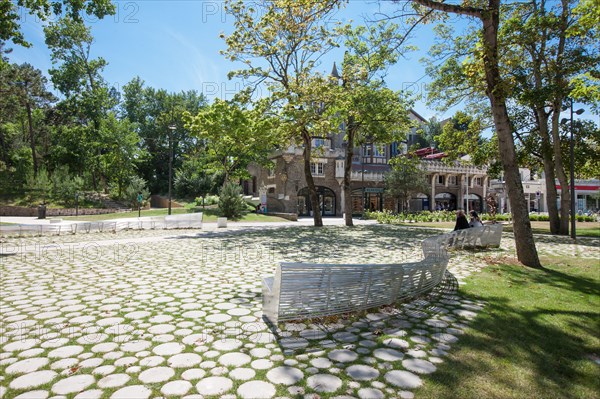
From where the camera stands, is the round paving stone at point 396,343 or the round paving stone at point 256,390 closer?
the round paving stone at point 256,390

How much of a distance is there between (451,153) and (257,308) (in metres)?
19.5

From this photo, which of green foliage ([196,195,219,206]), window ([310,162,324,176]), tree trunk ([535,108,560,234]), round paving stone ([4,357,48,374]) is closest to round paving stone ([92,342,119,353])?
round paving stone ([4,357,48,374])

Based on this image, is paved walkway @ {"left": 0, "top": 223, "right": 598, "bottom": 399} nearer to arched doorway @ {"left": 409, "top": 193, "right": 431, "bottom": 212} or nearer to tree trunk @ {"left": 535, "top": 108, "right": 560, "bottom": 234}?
tree trunk @ {"left": 535, "top": 108, "right": 560, "bottom": 234}

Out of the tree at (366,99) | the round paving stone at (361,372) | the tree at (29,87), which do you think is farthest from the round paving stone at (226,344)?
the tree at (29,87)

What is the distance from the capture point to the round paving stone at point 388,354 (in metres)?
3.81

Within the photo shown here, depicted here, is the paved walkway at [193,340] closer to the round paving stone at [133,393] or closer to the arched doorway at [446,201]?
the round paving stone at [133,393]

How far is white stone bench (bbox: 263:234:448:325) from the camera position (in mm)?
4594

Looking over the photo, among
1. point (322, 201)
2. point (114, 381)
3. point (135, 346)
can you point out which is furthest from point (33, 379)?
point (322, 201)

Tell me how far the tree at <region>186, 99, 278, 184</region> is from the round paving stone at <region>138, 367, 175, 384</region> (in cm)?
1707

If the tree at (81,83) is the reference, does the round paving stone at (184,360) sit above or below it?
below

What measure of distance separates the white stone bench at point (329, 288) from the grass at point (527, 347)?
48.8 inches

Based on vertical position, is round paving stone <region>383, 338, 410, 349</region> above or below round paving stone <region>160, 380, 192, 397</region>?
below

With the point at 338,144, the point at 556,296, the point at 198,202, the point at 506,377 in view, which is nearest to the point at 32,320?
the point at 506,377

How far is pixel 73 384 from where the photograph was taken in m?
3.19
